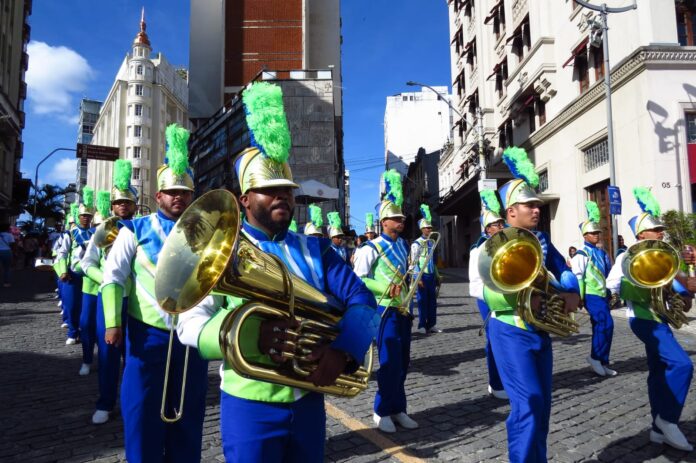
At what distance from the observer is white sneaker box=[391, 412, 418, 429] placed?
4.28 metres

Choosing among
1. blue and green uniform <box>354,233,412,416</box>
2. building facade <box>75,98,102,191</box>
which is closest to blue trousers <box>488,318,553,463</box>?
blue and green uniform <box>354,233,412,416</box>

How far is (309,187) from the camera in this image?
2411cm

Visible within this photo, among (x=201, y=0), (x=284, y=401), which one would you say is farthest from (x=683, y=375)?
(x=201, y=0)

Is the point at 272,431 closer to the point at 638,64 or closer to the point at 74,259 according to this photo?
the point at 74,259

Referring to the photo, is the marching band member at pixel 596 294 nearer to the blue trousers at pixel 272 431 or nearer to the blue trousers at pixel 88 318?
the blue trousers at pixel 272 431

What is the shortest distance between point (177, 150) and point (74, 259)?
4.72 metres

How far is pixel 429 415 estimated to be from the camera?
4621 millimetres

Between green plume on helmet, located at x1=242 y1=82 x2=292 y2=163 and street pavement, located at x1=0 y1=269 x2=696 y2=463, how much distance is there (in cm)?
252

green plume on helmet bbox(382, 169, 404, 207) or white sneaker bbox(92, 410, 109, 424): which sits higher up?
green plume on helmet bbox(382, 169, 404, 207)

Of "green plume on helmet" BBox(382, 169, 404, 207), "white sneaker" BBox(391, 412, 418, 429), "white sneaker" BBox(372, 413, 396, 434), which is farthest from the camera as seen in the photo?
"green plume on helmet" BBox(382, 169, 404, 207)

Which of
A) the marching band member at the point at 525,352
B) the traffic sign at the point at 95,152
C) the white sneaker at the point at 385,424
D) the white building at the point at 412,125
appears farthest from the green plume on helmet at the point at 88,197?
the white building at the point at 412,125

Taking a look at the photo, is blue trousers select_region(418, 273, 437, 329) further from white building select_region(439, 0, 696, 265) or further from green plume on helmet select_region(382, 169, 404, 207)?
white building select_region(439, 0, 696, 265)

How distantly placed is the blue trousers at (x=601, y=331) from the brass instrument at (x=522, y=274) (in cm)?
346

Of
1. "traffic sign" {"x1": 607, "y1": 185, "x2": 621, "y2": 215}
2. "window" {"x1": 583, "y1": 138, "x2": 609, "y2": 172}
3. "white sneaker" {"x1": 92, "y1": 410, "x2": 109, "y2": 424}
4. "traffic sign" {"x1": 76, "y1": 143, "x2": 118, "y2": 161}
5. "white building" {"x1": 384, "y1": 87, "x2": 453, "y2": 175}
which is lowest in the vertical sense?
"white sneaker" {"x1": 92, "y1": 410, "x2": 109, "y2": 424}
